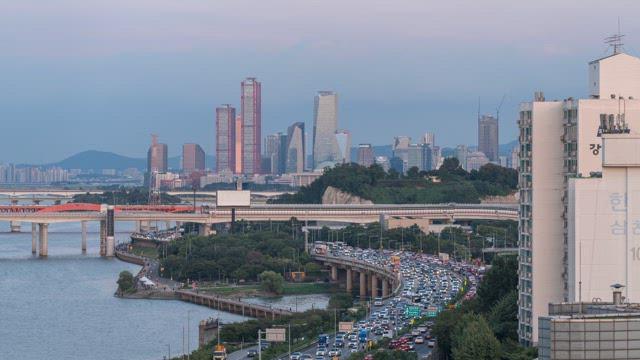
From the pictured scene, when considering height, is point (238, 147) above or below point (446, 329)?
above

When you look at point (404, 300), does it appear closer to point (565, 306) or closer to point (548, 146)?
point (548, 146)

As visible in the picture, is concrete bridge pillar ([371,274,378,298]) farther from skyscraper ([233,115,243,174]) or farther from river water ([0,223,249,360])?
skyscraper ([233,115,243,174])

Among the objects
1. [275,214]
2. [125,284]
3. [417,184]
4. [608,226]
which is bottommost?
[125,284]

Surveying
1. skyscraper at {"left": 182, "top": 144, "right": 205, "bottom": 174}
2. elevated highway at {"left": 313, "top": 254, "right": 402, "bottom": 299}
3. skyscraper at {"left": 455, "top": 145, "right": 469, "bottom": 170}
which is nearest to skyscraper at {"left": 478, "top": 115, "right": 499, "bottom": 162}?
skyscraper at {"left": 455, "top": 145, "right": 469, "bottom": 170}

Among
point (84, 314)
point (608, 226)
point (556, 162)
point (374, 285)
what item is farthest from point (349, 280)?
point (608, 226)

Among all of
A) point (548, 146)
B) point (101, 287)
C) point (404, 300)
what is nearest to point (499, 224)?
point (101, 287)

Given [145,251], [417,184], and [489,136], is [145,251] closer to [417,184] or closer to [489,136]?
[417,184]

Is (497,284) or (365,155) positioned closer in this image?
(497,284)
